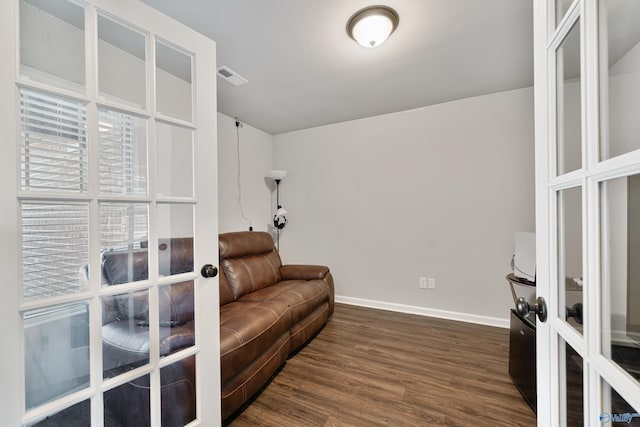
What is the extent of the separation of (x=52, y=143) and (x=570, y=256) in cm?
168

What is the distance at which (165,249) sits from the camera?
1133mm

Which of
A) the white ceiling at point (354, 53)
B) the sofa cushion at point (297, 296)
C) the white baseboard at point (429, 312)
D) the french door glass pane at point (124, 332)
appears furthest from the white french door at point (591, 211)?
the white baseboard at point (429, 312)

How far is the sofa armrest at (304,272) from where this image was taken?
9.08 feet

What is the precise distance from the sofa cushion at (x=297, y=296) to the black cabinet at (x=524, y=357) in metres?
1.53

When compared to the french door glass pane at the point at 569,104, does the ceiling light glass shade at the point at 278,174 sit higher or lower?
higher

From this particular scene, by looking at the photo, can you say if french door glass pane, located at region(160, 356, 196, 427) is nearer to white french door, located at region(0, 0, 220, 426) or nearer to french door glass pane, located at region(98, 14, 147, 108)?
white french door, located at region(0, 0, 220, 426)

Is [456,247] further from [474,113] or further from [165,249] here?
[165,249]

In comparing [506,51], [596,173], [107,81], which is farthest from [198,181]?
[506,51]

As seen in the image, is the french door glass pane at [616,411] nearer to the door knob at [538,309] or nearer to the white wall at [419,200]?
the door knob at [538,309]

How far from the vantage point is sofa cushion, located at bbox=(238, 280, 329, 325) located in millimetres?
2084

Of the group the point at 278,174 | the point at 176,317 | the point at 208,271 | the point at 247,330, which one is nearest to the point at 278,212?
the point at 278,174

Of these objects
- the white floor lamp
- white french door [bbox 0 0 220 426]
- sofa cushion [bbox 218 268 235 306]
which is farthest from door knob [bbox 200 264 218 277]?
the white floor lamp

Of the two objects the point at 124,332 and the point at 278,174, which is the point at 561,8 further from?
the point at 278,174

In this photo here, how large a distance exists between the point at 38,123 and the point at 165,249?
0.61 m
